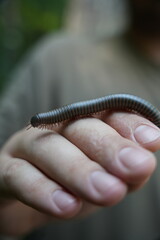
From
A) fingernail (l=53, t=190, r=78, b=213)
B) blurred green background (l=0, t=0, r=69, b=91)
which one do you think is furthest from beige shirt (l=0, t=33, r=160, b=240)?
blurred green background (l=0, t=0, r=69, b=91)

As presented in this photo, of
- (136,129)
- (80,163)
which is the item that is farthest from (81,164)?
(136,129)

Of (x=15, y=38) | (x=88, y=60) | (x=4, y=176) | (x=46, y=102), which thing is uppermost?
(x=88, y=60)

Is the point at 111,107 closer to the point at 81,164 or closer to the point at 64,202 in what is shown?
the point at 81,164

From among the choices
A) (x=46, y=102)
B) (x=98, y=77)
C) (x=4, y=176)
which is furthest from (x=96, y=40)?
(x=4, y=176)

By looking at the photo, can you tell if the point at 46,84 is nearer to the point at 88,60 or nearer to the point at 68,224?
the point at 88,60

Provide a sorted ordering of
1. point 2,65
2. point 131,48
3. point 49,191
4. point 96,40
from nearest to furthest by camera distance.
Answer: point 49,191, point 131,48, point 96,40, point 2,65

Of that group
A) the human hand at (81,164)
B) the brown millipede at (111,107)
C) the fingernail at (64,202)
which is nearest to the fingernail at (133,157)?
the human hand at (81,164)

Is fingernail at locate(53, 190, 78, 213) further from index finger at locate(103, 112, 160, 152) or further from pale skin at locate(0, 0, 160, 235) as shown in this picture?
index finger at locate(103, 112, 160, 152)
